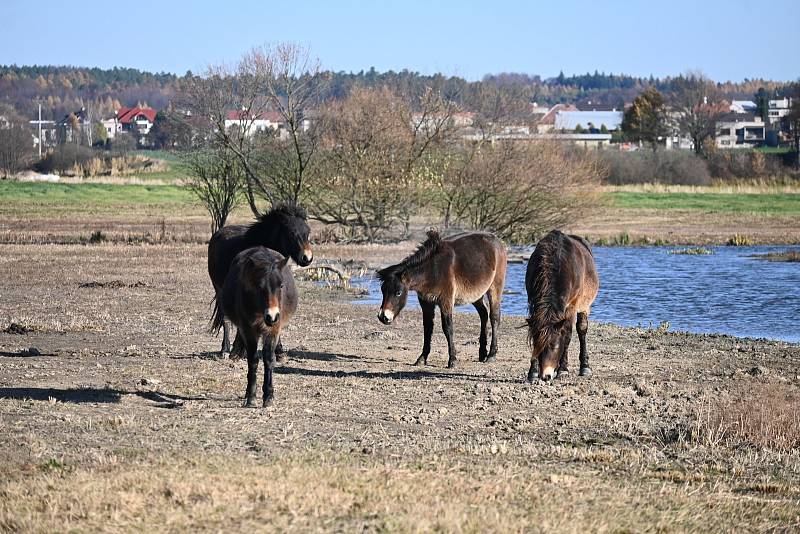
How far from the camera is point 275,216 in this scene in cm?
1376

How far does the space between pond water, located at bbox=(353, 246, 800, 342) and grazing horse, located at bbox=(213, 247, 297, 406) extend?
10.1m

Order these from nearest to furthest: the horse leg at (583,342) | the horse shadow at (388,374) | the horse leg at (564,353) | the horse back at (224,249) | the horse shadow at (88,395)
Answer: the horse shadow at (88,395), the horse leg at (564,353), the horse shadow at (388,374), the horse leg at (583,342), the horse back at (224,249)

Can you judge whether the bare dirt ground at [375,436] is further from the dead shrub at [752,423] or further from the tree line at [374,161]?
the tree line at [374,161]

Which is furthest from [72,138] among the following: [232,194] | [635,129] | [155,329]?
[155,329]

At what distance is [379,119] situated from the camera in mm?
36469

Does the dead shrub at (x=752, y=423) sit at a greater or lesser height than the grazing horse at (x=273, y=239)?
lesser

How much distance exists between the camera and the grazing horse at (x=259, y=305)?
36.1ft

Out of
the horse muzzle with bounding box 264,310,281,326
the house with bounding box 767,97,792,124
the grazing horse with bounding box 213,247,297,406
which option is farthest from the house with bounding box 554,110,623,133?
the horse muzzle with bounding box 264,310,281,326

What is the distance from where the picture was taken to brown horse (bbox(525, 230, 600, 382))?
12.5m

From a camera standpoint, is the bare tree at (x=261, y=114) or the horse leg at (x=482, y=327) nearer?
the horse leg at (x=482, y=327)

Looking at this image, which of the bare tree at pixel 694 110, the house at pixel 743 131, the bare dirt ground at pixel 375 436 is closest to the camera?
the bare dirt ground at pixel 375 436

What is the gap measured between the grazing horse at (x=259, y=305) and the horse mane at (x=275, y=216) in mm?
2097

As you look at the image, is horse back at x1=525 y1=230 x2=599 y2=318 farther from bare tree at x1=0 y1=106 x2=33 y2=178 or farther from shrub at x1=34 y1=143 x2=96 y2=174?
shrub at x1=34 y1=143 x2=96 y2=174

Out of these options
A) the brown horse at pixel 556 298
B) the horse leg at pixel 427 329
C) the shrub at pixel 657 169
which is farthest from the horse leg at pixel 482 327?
the shrub at pixel 657 169
